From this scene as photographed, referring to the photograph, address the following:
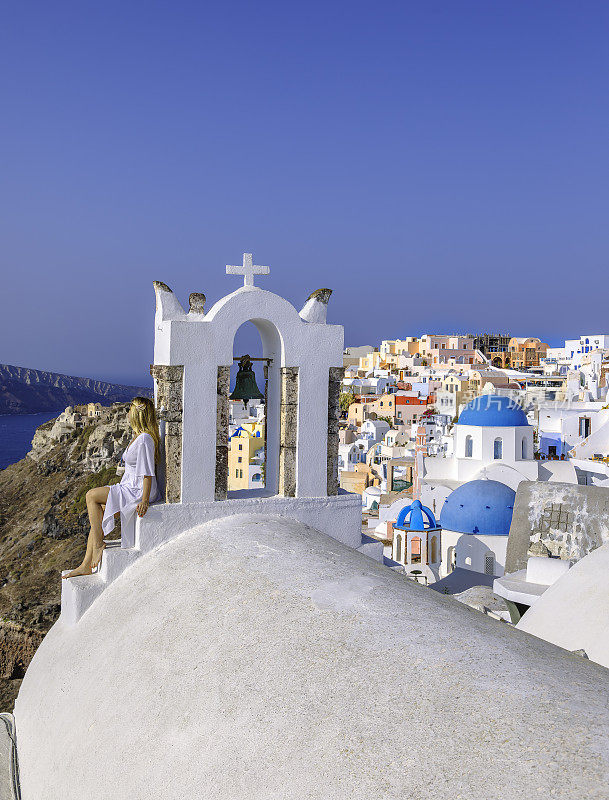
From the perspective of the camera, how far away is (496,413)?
76.9ft

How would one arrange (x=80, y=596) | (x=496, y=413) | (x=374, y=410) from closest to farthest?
(x=80, y=596), (x=496, y=413), (x=374, y=410)

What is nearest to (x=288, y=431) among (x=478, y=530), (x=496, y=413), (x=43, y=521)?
(x=478, y=530)

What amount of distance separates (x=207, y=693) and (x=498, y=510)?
54.9 feet

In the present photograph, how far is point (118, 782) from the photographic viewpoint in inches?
128

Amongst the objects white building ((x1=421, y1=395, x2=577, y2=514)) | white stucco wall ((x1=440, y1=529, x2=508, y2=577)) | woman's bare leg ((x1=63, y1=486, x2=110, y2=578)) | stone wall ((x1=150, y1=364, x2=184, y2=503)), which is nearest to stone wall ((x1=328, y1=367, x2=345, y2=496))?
stone wall ((x1=150, y1=364, x2=184, y2=503))

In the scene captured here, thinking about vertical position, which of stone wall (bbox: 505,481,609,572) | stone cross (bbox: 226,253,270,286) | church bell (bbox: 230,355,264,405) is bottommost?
stone wall (bbox: 505,481,609,572)

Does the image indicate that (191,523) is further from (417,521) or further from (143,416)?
(417,521)

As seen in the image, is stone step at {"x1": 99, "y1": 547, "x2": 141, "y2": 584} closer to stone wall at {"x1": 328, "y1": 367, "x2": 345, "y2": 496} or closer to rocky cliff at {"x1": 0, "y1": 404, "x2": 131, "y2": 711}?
stone wall at {"x1": 328, "y1": 367, "x2": 345, "y2": 496}

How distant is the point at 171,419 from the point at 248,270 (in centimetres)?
123

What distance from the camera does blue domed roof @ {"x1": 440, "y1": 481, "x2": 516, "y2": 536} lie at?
1895cm

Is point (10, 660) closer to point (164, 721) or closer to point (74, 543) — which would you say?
point (74, 543)

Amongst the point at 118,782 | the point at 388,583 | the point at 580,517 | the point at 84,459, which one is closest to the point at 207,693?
the point at 118,782

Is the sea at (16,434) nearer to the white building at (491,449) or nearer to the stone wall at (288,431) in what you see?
the white building at (491,449)

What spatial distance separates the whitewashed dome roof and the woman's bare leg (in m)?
0.53
